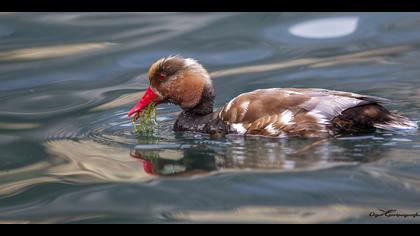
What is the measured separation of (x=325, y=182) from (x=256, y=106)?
4.98 ft

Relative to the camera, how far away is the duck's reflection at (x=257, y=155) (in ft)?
24.2

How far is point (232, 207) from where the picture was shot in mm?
6594

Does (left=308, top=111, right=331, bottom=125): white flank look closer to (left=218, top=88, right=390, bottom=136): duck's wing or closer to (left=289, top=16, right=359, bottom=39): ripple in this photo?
(left=218, top=88, right=390, bottom=136): duck's wing

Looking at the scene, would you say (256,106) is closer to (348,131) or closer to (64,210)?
(348,131)

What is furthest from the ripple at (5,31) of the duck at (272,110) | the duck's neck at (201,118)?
the duck's neck at (201,118)

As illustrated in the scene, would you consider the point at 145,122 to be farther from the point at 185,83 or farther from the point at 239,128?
the point at 239,128

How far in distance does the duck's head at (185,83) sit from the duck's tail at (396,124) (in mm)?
1793

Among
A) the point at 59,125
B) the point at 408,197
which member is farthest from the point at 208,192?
the point at 59,125

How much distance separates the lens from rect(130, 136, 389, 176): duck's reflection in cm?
739

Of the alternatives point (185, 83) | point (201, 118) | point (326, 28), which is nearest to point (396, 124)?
point (201, 118)

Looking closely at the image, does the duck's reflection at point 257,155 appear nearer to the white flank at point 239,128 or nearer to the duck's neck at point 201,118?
the white flank at point 239,128

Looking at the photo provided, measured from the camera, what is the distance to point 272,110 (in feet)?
26.7

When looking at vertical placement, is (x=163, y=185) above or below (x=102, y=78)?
below
